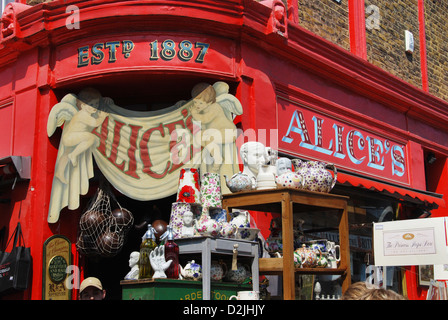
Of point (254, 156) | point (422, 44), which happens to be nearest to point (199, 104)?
point (254, 156)

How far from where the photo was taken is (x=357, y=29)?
1059 centimetres

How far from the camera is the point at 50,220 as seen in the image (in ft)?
25.3

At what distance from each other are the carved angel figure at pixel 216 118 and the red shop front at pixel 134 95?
0.38 ft

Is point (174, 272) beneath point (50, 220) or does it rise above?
beneath

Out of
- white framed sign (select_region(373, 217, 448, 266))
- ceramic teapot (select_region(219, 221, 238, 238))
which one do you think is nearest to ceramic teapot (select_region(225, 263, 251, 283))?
ceramic teapot (select_region(219, 221, 238, 238))

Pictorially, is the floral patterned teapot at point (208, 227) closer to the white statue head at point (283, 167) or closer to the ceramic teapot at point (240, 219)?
the ceramic teapot at point (240, 219)

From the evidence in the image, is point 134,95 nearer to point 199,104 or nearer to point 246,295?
point 199,104

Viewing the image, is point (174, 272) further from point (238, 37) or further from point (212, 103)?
point (238, 37)

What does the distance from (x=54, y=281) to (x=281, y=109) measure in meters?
3.82

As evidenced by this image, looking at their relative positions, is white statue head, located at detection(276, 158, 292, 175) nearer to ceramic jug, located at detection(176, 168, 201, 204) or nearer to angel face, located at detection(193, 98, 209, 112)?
ceramic jug, located at detection(176, 168, 201, 204)

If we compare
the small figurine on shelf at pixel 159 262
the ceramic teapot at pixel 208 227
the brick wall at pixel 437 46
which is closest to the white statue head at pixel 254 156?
the ceramic teapot at pixel 208 227
